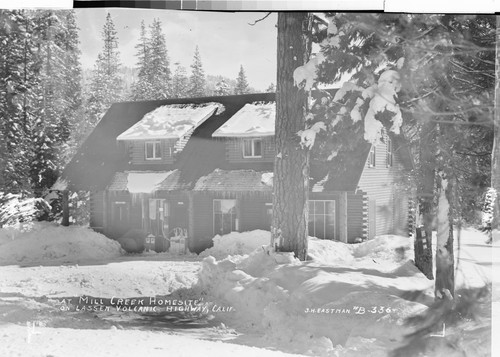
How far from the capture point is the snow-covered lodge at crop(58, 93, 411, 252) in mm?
3918

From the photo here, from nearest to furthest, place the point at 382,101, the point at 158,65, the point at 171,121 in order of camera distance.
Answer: the point at 382,101
the point at 158,65
the point at 171,121

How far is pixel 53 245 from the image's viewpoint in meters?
4.07

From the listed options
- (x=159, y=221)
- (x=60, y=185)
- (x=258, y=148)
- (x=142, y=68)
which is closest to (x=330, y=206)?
(x=258, y=148)

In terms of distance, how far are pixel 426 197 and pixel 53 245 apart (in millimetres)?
2701

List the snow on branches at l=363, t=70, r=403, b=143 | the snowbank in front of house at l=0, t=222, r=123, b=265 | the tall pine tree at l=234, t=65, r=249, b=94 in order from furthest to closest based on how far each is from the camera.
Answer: the snowbank in front of house at l=0, t=222, r=123, b=265, the tall pine tree at l=234, t=65, r=249, b=94, the snow on branches at l=363, t=70, r=403, b=143

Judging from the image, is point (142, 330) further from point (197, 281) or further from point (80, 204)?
point (80, 204)

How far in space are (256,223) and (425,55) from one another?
1.65 meters

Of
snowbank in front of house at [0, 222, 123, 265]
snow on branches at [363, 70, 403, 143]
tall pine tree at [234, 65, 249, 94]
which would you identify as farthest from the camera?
snowbank in front of house at [0, 222, 123, 265]

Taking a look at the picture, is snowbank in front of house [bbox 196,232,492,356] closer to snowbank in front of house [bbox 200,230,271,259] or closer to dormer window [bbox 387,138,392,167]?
snowbank in front of house [bbox 200,230,271,259]

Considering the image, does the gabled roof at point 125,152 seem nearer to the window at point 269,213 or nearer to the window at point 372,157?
the window at point 269,213

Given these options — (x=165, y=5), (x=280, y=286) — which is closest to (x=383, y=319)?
(x=280, y=286)

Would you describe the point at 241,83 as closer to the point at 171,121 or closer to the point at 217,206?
the point at 171,121

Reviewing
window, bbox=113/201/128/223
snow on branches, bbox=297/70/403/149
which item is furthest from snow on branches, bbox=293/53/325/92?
window, bbox=113/201/128/223

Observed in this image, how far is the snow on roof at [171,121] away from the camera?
3986 millimetres
